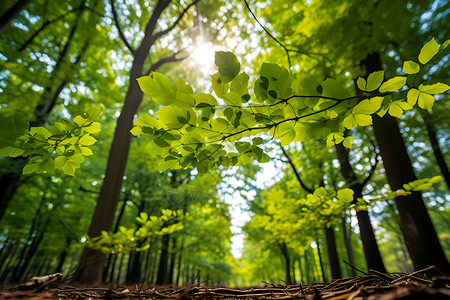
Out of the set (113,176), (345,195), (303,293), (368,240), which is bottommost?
(303,293)

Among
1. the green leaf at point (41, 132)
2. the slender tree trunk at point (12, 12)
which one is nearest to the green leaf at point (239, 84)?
the green leaf at point (41, 132)

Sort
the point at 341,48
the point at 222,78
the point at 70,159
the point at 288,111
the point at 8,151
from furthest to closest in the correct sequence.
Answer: the point at 341,48 → the point at 70,159 → the point at 8,151 → the point at 288,111 → the point at 222,78

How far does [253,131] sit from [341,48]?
11.0 ft

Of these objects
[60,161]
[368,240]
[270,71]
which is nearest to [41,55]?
[60,161]

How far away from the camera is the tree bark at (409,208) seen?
2.16m

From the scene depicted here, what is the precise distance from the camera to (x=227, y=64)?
28.8 inches

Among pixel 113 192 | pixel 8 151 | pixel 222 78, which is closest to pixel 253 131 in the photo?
pixel 222 78

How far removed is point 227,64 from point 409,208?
9.40 feet

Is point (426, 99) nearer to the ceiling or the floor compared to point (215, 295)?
nearer to the ceiling

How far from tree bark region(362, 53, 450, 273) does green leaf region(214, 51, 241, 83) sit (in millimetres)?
2778

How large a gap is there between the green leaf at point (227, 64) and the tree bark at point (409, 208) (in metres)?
2.78

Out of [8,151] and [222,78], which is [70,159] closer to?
[8,151]

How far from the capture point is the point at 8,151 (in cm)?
96

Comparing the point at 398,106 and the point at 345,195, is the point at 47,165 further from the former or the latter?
the point at 345,195
